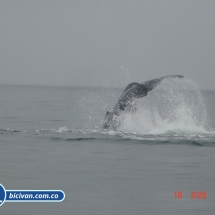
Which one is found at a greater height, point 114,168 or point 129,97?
point 129,97

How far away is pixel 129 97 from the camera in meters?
20.6

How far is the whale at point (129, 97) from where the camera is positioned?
20141mm

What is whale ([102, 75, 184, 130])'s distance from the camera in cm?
2014

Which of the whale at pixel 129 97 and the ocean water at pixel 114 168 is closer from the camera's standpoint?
the ocean water at pixel 114 168
